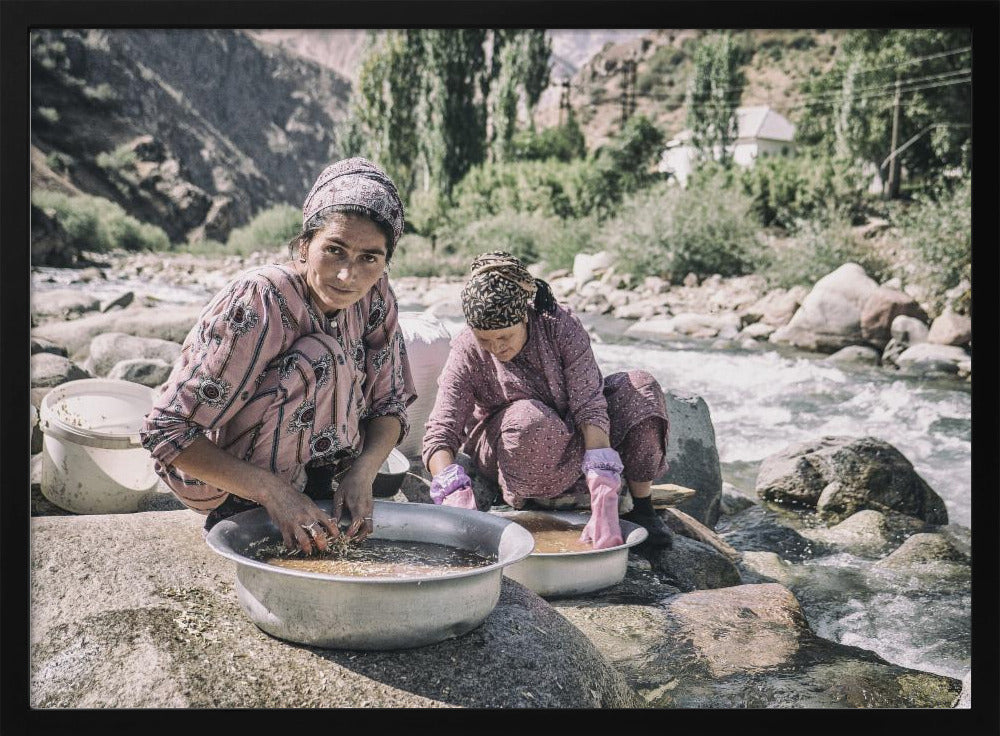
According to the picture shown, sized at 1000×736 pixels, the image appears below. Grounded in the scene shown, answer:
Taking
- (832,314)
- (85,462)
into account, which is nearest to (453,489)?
(85,462)

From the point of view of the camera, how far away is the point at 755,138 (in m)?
5.93

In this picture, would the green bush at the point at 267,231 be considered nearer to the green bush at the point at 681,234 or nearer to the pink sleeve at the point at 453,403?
the pink sleeve at the point at 453,403

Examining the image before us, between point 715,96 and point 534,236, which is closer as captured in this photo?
point 715,96

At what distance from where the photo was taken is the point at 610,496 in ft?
9.22

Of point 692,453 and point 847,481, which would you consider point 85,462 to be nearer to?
point 692,453

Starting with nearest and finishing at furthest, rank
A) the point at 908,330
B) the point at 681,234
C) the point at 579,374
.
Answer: the point at 579,374
the point at 908,330
the point at 681,234

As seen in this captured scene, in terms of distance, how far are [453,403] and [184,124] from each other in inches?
70.6

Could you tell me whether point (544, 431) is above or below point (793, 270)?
below

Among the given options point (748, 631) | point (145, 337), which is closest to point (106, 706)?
point (748, 631)

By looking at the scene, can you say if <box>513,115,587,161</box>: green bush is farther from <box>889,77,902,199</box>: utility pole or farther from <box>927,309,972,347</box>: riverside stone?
<box>927,309,972,347</box>: riverside stone

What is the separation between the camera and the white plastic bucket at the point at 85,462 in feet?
9.66

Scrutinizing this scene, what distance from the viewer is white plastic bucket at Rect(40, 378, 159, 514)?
116 inches

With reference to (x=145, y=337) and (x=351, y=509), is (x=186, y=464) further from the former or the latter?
(x=145, y=337)
